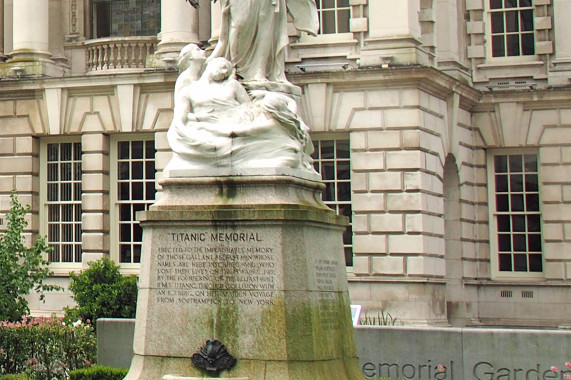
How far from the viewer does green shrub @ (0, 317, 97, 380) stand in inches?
752

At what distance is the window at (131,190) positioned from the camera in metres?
33.2

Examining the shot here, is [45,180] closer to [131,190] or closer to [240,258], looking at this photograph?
[131,190]

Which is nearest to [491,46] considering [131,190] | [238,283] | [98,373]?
[131,190]

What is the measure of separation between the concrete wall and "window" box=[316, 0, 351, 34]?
14967 millimetres

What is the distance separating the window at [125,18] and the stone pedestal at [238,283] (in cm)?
2153

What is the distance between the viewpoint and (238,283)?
13891mm

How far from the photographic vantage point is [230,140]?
14352 millimetres

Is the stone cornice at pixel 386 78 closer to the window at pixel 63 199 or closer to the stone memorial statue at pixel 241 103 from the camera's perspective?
the window at pixel 63 199

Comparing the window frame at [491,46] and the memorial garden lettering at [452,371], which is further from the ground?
the window frame at [491,46]

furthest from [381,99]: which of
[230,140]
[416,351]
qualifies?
[230,140]

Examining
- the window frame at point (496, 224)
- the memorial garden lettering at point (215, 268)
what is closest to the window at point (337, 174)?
the window frame at point (496, 224)

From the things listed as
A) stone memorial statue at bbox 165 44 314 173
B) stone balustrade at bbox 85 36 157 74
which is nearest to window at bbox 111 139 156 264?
stone balustrade at bbox 85 36 157 74

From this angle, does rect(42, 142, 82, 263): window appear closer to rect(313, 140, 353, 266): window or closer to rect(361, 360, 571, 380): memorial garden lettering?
rect(313, 140, 353, 266): window

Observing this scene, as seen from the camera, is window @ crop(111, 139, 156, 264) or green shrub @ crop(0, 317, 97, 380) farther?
window @ crop(111, 139, 156, 264)
